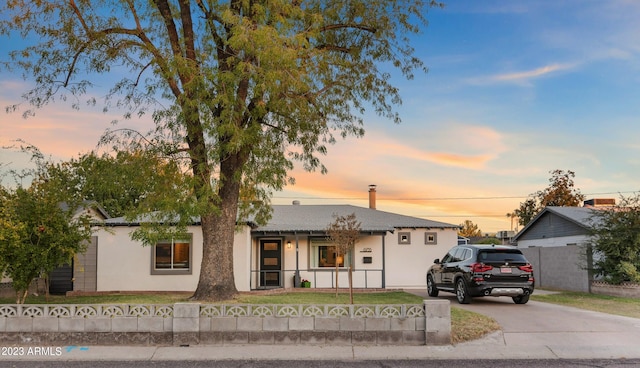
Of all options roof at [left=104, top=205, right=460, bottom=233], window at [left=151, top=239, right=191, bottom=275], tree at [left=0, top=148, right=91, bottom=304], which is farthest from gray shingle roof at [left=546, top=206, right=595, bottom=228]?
tree at [left=0, top=148, right=91, bottom=304]

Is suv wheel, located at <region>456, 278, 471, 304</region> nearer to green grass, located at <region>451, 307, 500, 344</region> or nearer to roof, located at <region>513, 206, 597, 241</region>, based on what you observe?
green grass, located at <region>451, 307, 500, 344</region>

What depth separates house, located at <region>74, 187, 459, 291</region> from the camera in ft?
70.8

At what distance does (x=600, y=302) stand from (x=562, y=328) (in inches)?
283

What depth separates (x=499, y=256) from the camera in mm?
15875

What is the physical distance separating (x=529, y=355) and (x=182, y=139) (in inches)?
396

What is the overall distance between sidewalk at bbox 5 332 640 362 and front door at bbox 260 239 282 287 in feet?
50.3

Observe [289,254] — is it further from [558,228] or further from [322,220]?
[558,228]

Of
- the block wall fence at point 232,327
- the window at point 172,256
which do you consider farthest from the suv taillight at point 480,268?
the window at point 172,256

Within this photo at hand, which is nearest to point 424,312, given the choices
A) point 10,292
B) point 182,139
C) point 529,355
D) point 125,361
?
point 529,355

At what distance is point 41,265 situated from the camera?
12391mm

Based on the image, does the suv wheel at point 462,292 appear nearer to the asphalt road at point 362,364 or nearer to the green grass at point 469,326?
the green grass at point 469,326

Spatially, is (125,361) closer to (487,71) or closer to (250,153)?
(250,153)

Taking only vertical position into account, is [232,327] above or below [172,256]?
below

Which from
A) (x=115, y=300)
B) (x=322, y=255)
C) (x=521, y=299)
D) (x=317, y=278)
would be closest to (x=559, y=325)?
(x=521, y=299)
